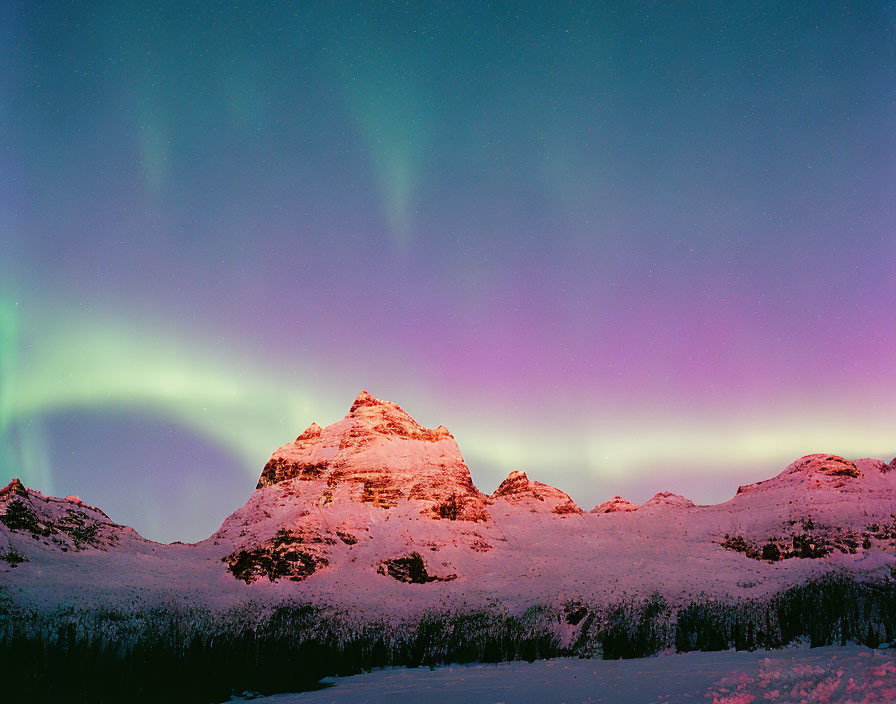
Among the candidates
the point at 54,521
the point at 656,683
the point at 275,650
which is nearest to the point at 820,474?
the point at 275,650

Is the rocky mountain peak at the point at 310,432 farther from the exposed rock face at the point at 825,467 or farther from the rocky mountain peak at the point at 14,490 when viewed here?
the exposed rock face at the point at 825,467

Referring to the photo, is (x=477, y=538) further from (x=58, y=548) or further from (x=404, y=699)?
(x=404, y=699)

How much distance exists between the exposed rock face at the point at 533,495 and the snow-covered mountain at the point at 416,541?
14570 millimetres

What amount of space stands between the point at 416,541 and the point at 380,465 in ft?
55.2

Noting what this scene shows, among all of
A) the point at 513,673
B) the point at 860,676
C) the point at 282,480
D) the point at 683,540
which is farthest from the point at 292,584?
the point at 860,676

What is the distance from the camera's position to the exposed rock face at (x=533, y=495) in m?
106

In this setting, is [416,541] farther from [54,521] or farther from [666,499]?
[666,499]

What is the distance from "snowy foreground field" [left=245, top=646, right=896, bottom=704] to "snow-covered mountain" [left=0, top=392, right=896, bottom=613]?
15.8 m

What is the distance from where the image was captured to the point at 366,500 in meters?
71.5

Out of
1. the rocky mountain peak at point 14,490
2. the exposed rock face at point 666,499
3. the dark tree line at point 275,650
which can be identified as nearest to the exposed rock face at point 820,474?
the exposed rock face at point 666,499

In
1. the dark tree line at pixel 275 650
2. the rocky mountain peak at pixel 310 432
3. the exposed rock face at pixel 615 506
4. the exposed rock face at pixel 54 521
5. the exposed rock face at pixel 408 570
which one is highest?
Answer: the rocky mountain peak at pixel 310 432

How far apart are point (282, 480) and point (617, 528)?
43.6m

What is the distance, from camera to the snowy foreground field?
19.1 ft

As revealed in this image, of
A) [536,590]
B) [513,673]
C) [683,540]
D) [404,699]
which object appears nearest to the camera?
[404,699]
